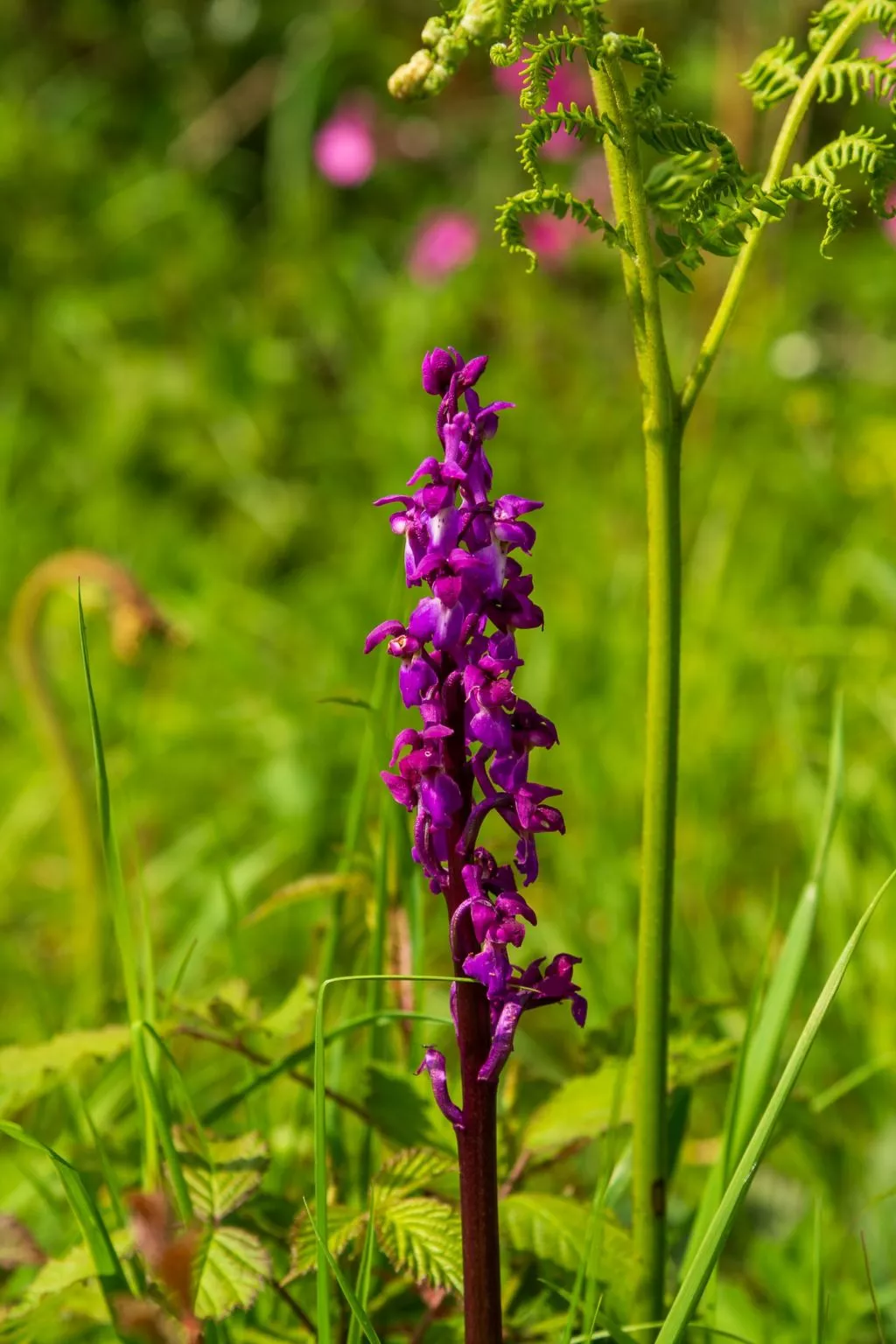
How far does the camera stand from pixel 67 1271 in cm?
121

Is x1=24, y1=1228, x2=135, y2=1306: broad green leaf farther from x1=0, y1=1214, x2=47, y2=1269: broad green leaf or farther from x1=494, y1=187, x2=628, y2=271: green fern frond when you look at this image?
x1=494, y1=187, x2=628, y2=271: green fern frond

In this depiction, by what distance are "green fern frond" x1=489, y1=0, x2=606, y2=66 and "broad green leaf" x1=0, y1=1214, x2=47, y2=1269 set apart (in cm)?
109

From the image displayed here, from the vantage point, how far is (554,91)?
14.7 ft

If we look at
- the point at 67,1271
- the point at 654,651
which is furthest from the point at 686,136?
the point at 67,1271

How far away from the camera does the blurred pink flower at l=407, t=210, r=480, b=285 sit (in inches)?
191

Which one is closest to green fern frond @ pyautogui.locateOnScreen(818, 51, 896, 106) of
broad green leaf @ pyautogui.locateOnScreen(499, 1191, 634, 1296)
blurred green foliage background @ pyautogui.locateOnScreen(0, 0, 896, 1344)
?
blurred green foliage background @ pyautogui.locateOnScreen(0, 0, 896, 1344)

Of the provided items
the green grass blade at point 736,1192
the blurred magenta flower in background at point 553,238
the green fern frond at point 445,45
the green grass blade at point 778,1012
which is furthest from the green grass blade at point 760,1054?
the blurred magenta flower in background at point 553,238

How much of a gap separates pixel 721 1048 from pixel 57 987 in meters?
1.52

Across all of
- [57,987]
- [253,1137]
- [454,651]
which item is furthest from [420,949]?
[57,987]

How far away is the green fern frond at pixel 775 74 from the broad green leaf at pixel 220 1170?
3.19ft

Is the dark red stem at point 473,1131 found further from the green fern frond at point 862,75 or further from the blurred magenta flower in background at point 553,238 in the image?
the blurred magenta flower in background at point 553,238

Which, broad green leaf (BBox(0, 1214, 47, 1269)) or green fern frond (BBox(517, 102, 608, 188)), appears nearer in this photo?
green fern frond (BBox(517, 102, 608, 188))

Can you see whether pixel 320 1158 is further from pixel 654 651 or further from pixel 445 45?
pixel 445 45

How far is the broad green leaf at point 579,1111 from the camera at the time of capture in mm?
1347
